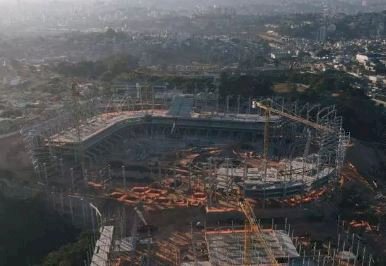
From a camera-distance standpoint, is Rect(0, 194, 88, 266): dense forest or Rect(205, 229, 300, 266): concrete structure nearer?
Rect(205, 229, 300, 266): concrete structure

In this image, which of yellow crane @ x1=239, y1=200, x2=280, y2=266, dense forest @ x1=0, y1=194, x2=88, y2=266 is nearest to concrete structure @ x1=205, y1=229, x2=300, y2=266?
yellow crane @ x1=239, y1=200, x2=280, y2=266

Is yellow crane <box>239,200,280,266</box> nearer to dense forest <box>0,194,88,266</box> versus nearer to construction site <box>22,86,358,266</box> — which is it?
construction site <box>22,86,358,266</box>

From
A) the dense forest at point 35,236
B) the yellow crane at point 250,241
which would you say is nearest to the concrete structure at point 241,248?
the yellow crane at point 250,241

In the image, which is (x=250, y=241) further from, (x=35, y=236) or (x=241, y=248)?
(x=35, y=236)

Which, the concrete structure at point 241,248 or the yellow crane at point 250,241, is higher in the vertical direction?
the yellow crane at point 250,241

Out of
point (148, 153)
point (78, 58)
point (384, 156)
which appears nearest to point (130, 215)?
point (148, 153)

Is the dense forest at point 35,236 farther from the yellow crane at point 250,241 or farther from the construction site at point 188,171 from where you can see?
the yellow crane at point 250,241

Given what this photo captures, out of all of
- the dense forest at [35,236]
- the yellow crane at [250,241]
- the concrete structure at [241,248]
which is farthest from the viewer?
the dense forest at [35,236]

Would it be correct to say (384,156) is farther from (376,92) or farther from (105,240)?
Result: (105,240)

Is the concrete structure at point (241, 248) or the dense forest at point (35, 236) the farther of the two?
the dense forest at point (35, 236)

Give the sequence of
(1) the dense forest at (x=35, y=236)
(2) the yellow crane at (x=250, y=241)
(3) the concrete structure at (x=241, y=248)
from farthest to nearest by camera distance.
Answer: (1) the dense forest at (x=35, y=236) < (3) the concrete structure at (x=241, y=248) < (2) the yellow crane at (x=250, y=241)
